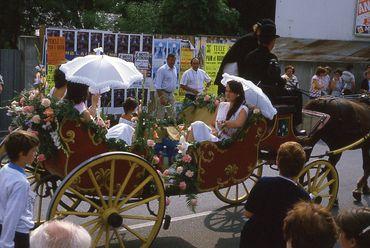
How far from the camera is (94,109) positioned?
6566 mm

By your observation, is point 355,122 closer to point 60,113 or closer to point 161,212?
point 161,212

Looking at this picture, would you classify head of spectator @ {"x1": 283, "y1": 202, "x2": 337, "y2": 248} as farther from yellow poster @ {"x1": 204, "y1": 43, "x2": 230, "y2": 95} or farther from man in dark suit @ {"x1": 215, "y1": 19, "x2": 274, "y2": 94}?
yellow poster @ {"x1": 204, "y1": 43, "x2": 230, "y2": 95}

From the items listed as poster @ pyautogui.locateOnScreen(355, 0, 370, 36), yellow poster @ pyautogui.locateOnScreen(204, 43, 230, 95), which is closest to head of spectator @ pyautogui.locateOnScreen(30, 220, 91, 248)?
yellow poster @ pyautogui.locateOnScreen(204, 43, 230, 95)

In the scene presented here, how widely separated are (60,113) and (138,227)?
2020 mm

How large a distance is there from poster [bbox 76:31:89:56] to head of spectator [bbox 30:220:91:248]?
10.5 metres

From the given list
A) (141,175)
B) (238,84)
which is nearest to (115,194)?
(141,175)

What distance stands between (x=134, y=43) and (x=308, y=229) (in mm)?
11341

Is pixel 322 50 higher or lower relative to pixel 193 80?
higher

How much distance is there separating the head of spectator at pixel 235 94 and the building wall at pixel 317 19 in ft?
63.0

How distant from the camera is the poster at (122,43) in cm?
1352

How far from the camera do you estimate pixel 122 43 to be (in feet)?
44.6

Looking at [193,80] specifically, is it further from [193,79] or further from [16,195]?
[16,195]

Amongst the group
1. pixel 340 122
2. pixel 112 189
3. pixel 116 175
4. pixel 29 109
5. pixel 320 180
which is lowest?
pixel 320 180

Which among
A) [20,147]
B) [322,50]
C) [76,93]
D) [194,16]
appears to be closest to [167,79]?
[194,16]
